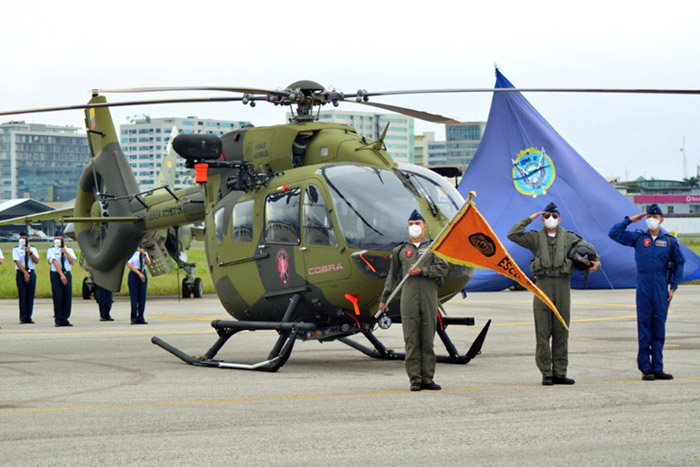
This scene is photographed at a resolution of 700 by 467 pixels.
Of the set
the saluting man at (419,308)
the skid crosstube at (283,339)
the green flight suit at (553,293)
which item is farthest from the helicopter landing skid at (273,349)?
the green flight suit at (553,293)

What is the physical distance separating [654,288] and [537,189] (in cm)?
1741

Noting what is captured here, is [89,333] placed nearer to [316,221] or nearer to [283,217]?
[283,217]

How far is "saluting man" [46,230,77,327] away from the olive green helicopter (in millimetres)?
7319

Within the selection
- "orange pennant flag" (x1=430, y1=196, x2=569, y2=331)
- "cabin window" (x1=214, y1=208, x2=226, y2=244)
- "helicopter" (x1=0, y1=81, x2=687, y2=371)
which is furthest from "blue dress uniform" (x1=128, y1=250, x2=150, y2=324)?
"orange pennant flag" (x1=430, y1=196, x2=569, y2=331)

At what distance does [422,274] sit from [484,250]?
74cm

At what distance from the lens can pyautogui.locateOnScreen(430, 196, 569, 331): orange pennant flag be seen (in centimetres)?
1012

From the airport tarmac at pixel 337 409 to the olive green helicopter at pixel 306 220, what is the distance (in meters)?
0.68

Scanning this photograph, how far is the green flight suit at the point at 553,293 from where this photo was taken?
1019 centimetres

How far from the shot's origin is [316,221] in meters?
11.8

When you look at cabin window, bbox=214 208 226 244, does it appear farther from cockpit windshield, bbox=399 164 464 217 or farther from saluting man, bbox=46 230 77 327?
saluting man, bbox=46 230 77 327

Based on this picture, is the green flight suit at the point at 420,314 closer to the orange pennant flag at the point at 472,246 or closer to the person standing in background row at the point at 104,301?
the orange pennant flag at the point at 472,246

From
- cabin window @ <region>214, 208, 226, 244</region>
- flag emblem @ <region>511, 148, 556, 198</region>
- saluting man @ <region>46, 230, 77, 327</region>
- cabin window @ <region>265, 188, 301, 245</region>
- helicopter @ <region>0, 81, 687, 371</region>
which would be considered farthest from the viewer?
flag emblem @ <region>511, 148, 556, 198</region>

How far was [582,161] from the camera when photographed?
1114 inches

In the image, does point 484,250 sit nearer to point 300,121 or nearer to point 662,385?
point 662,385
